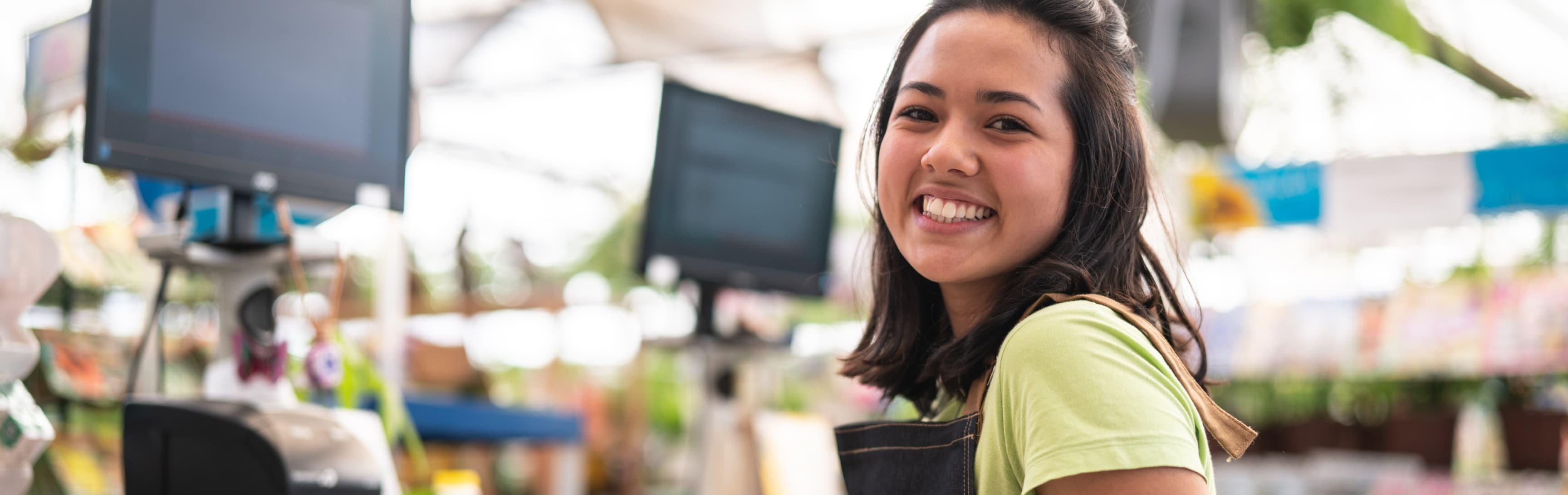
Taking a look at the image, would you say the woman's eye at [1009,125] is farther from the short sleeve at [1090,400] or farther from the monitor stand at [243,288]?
the monitor stand at [243,288]

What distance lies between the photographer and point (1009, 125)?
0.99 meters

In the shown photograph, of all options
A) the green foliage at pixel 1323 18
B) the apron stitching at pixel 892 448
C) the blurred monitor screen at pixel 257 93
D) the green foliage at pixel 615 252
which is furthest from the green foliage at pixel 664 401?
the apron stitching at pixel 892 448

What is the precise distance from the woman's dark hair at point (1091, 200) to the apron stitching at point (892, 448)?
7 centimetres

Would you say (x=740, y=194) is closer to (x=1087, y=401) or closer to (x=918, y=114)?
(x=918, y=114)

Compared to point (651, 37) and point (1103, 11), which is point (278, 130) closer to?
point (1103, 11)

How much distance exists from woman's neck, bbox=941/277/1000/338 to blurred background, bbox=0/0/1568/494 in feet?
0.66

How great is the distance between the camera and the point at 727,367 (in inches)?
108

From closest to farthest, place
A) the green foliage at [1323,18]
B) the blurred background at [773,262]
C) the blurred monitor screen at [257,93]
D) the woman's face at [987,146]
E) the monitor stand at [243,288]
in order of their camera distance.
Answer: the woman's face at [987,146] < the blurred monitor screen at [257,93] < the monitor stand at [243,288] < the blurred background at [773,262] < the green foliage at [1323,18]

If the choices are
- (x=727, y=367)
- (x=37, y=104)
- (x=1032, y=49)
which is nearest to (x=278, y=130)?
(x=1032, y=49)

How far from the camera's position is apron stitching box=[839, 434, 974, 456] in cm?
95

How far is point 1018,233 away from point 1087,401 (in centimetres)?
25

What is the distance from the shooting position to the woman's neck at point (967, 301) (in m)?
1.08

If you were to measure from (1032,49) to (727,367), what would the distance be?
6.04 ft

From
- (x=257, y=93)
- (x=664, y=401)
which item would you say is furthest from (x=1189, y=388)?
(x=664, y=401)
